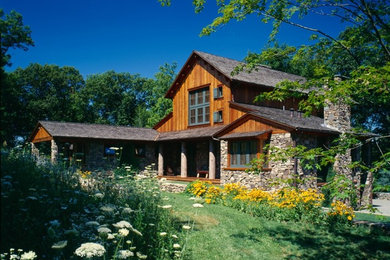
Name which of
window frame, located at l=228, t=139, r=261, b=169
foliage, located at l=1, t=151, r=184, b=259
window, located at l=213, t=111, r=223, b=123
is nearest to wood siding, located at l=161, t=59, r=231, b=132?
window, located at l=213, t=111, r=223, b=123

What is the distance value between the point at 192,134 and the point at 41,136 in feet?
39.5

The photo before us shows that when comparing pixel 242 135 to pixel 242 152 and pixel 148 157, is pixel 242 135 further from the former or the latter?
pixel 148 157

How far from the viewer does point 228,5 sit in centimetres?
775

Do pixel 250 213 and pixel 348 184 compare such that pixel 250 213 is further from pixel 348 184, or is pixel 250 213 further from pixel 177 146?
pixel 177 146

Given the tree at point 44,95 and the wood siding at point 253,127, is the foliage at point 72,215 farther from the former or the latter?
the tree at point 44,95

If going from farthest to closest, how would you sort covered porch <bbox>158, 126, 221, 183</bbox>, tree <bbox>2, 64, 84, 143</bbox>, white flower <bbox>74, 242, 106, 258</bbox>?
tree <bbox>2, 64, 84, 143</bbox> < covered porch <bbox>158, 126, 221, 183</bbox> < white flower <bbox>74, 242, 106, 258</bbox>

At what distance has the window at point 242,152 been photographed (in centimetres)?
1719

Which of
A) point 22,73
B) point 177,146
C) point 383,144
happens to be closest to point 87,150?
point 177,146

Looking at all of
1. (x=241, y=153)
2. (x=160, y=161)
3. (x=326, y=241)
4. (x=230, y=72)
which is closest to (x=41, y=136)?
(x=160, y=161)

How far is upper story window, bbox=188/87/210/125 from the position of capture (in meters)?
23.3

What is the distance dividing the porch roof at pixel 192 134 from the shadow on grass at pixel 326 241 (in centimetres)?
1126

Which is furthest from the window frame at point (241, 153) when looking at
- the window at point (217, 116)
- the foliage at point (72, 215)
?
the foliage at point (72, 215)

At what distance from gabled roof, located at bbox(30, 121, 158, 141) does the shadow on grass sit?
56.0 ft

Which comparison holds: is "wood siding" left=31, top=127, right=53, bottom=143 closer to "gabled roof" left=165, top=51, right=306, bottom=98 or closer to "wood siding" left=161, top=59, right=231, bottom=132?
"wood siding" left=161, top=59, right=231, bottom=132
